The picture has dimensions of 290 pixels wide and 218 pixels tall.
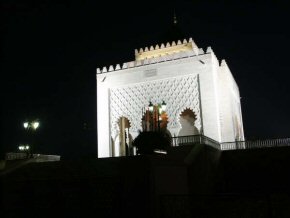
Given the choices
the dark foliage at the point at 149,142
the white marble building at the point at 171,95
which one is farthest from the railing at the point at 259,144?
the dark foliage at the point at 149,142

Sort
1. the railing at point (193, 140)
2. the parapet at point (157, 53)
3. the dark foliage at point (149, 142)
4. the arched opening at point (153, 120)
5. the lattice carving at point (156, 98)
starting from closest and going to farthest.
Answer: the dark foliage at point (149, 142) < the arched opening at point (153, 120) < the railing at point (193, 140) < the lattice carving at point (156, 98) < the parapet at point (157, 53)

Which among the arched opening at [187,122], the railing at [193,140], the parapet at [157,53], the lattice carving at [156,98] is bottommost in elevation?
the railing at [193,140]

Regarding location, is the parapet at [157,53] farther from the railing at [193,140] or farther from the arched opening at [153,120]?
the railing at [193,140]

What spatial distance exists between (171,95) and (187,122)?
1973 millimetres

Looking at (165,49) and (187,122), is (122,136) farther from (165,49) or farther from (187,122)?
(165,49)

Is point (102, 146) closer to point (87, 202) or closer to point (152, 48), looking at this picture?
point (152, 48)

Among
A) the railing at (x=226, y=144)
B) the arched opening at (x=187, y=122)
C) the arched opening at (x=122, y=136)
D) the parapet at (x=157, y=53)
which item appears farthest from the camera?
the parapet at (x=157, y=53)

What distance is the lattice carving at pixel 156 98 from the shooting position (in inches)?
756

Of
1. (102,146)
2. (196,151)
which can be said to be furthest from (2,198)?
(102,146)

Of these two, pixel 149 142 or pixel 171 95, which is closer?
pixel 149 142

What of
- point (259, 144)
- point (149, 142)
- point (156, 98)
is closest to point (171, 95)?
point (156, 98)

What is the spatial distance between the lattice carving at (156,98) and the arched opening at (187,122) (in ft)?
3.30

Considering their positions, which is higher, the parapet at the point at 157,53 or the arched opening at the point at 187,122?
the parapet at the point at 157,53

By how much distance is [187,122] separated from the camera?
20.4 m
